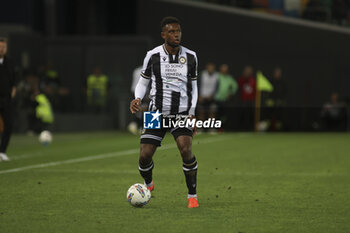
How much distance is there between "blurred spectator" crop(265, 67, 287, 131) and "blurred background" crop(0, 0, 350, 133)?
3 cm

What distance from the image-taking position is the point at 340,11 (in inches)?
1080

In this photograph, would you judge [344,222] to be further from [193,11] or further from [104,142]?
[193,11]

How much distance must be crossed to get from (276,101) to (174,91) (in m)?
17.0

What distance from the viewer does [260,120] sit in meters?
25.4

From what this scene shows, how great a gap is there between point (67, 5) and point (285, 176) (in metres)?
19.7

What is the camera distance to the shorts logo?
8.00 meters

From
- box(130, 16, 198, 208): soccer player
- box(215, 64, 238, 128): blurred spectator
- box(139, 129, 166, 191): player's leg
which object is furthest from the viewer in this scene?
box(215, 64, 238, 128): blurred spectator

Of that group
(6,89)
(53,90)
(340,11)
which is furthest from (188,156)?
(340,11)

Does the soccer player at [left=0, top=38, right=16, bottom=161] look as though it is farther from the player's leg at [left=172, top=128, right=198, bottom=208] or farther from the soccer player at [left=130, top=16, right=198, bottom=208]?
the player's leg at [left=172, top=128, right=198, bottom=208]

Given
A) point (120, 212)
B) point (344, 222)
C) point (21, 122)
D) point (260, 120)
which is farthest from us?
point (260, 120)

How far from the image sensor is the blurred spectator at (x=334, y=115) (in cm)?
2469

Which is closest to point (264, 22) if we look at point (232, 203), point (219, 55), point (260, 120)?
point (219, 55)

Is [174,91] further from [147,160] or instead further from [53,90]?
[53,90]

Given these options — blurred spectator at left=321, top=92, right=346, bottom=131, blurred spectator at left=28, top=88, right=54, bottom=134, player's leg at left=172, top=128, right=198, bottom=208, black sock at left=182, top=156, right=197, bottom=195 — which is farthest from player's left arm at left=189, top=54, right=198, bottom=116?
blurred spectator at left=321, top=92, right=346, bottom=131
